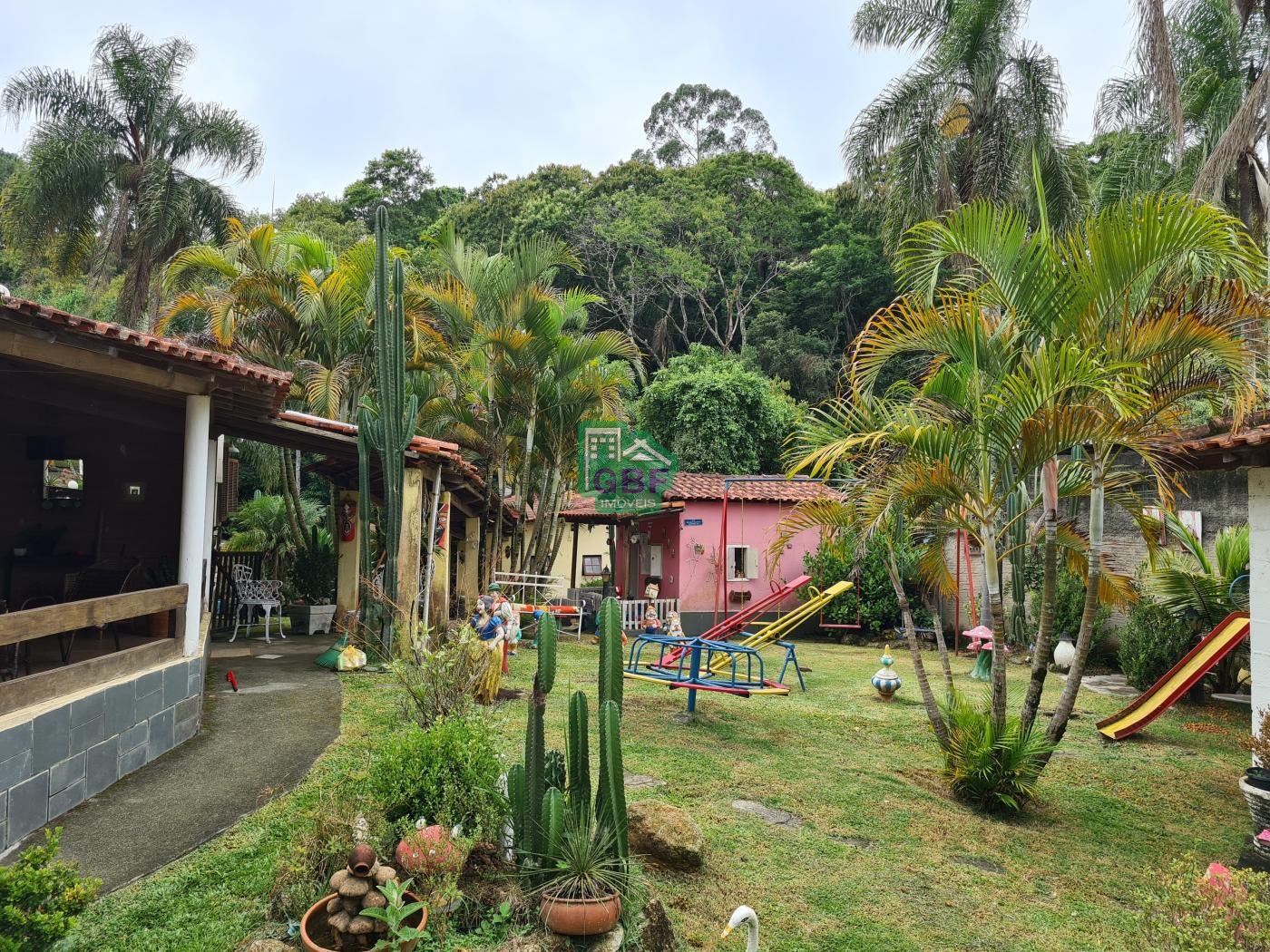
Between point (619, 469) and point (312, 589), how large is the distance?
22.4 ft

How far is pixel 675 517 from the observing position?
2067 cm

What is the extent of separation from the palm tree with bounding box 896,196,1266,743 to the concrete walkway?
5954 millimetres

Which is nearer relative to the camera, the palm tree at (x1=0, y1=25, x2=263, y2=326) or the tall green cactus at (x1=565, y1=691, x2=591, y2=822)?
the tall green cactus at (x1=565, y1=691, x2=591, y2=822)

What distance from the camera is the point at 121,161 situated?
786 inches

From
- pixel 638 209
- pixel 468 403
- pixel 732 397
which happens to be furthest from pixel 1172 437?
pixel 638 209

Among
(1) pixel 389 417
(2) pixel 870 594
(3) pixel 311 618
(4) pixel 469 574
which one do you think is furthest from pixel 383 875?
(2) pixel 870 594

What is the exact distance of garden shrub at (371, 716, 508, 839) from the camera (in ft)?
15.5

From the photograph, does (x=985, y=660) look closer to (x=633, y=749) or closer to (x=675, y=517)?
(x=633, y=749)

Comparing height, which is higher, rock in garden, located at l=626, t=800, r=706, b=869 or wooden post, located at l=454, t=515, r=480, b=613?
wooden post, located at l=454, t=515, r=480, b=613

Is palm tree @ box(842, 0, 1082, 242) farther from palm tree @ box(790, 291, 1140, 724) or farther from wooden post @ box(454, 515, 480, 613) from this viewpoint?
wooden post @ box(454, 515, 480, 613)

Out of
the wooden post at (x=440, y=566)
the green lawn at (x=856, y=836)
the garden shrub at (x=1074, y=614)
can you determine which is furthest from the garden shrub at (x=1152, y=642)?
the wooden post at (x=440, y=566)

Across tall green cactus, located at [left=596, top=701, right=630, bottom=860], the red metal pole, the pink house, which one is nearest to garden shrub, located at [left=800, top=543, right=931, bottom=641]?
the pink house

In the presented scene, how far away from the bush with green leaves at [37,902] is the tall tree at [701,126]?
146ft

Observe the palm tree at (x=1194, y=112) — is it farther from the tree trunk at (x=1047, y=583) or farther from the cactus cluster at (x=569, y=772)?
the cactus cluster at (x=569, y=772)
